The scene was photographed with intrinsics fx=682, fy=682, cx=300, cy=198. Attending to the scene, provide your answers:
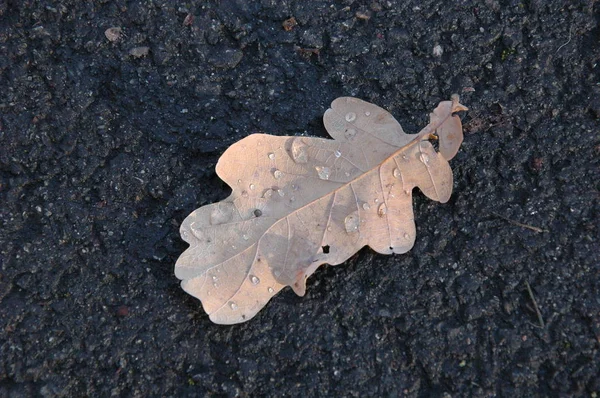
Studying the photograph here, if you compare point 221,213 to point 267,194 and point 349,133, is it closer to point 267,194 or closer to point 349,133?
point 267,194

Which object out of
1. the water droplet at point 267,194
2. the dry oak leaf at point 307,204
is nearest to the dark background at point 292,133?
the dry oak leaf at point 307,204

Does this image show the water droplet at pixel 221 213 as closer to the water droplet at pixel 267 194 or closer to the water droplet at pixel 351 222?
the water droplet at pixel 267 194

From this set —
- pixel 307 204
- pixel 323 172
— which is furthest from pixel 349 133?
pixel 307 204

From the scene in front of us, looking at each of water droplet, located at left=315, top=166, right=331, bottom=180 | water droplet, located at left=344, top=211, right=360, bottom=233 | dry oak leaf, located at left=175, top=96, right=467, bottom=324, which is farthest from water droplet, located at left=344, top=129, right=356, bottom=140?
water droplet, located at left=344, top=211, right=360, bottom=233

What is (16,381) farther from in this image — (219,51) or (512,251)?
(512,251)

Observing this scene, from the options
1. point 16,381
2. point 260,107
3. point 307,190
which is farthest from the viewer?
point 260,107

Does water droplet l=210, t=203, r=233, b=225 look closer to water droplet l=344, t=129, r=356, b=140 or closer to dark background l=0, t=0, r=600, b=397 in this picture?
dark background l=0, t=0, r=600, b=397

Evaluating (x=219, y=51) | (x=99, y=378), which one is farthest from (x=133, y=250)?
(x=219, y=51)
